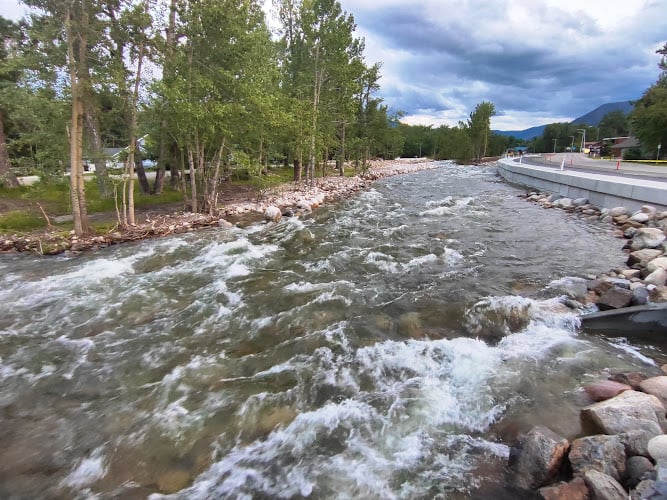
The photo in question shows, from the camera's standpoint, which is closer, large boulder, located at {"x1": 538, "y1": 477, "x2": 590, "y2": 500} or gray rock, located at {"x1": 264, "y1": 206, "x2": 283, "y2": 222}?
large boulder, located at {"x1": 538, "y1": 477, "x2": 590, "y2": 500}

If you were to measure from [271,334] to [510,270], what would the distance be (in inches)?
271

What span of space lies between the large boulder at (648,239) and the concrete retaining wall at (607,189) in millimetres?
3581

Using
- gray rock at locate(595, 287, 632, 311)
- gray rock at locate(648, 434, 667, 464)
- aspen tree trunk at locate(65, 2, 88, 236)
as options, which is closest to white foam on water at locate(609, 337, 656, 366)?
gray rock at locate(595, 287, 632, 311)

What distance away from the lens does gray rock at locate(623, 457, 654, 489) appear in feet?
10.7

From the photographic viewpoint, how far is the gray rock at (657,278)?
312 inches

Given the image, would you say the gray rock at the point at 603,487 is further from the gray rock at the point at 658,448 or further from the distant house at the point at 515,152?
the distant house at the point at 515,152

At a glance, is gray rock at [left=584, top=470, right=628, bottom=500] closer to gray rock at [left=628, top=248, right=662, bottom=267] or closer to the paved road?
gray rock at [left=628, top=248, right=662, bottom=267]

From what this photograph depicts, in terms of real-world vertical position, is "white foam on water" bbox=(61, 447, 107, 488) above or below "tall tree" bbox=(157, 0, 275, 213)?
below

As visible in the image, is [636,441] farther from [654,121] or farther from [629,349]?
[654,121]

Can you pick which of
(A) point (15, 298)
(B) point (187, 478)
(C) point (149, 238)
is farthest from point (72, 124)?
(B) point (187, 478)

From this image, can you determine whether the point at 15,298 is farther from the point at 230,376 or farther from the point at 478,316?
the point at 478,316

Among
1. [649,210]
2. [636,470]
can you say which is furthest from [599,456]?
[649,210]

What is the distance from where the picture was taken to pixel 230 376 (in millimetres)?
5602

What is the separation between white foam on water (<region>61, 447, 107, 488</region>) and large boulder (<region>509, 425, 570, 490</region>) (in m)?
4.49
